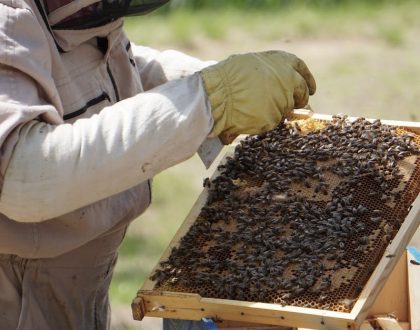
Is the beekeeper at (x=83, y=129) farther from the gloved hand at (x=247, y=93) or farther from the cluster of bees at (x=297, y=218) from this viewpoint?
the cluster of bees at (x=297, y=218)

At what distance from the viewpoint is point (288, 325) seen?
3184 millimetres

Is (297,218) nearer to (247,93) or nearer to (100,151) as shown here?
(247,93)

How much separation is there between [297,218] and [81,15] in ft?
3.79

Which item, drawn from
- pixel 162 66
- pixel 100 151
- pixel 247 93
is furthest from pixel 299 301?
pixel 162 66

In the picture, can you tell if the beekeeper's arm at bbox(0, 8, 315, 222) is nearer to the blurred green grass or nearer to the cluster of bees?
the cluster of bees

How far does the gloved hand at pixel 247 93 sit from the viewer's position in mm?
3045

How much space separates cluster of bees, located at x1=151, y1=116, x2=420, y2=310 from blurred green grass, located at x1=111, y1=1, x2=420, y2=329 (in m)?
2.66

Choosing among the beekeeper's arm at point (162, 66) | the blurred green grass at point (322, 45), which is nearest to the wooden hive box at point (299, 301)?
the beekeeper's arm at point (162, 66)

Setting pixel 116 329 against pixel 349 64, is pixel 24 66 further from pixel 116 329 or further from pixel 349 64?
pixel 349 64

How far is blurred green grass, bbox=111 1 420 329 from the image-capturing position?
7172 millimetres

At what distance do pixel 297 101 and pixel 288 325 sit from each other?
0.82 m

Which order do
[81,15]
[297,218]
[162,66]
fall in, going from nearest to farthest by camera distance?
1. [81,15]
2. [297,218]
3. [162,66]

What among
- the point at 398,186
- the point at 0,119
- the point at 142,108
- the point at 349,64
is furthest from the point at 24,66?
the point at 349,64

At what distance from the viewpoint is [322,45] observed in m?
8.82
